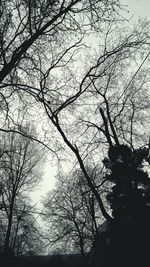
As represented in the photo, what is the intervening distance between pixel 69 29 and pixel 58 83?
2074mm

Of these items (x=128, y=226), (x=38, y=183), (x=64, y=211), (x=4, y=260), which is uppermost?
(x=38, y=183)

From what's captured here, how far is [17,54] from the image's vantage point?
594cm

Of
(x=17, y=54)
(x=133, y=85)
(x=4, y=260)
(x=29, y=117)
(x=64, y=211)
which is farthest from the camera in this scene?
(x=64, y=211)

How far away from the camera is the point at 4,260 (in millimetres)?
12086

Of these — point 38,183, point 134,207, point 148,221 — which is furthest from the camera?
point 38,183

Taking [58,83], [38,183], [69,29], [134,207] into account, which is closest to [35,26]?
[69,29]

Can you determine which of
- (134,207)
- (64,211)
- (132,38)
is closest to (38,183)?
(64,211)

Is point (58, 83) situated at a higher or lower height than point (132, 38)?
lower

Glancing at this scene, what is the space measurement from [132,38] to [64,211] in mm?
17265

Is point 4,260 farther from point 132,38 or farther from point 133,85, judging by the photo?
point 132,38

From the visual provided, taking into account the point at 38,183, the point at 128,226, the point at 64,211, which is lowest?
the point at 128,226

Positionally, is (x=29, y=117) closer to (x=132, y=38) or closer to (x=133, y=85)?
(x=132, y=38)

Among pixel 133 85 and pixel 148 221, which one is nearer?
pixel 148 221

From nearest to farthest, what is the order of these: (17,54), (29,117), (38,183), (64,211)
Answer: (17,54) < (29,117) < (38,183) < (64,211)
